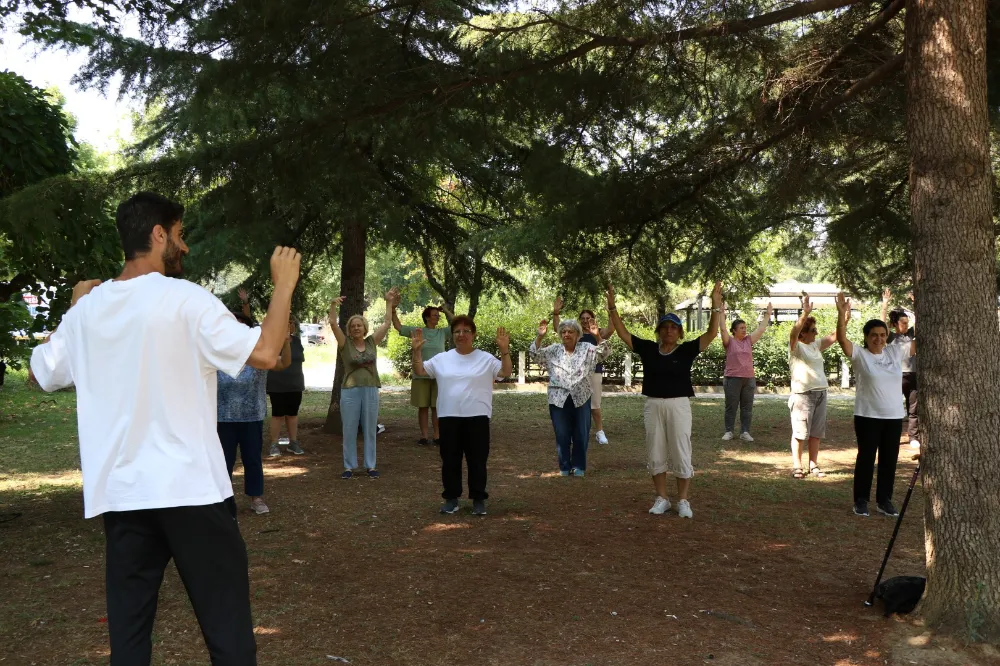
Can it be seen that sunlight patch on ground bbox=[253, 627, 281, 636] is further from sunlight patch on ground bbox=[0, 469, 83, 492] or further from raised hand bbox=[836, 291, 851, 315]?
sunlight patch on ground bbox=[0, 469, 83, 492]

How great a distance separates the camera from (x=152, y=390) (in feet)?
8.92

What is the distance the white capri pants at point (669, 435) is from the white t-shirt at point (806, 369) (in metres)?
2.66

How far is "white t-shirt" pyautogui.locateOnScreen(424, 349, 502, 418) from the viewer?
25.6ft

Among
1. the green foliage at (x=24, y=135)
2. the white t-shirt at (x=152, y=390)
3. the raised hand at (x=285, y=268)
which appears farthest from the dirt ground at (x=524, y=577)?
the green foliage at (x=24, y=135)

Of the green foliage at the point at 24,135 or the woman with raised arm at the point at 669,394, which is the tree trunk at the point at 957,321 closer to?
the woman with raised arm at the point at 669,394

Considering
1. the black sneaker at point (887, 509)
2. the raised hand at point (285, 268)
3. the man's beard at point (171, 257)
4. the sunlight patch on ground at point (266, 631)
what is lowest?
the sunlight patch on ground at point (266, 631)

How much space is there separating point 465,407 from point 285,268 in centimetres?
508

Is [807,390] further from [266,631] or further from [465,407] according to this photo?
[266,631]

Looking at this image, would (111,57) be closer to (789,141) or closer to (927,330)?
(789,141)

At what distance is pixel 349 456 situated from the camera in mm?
9945

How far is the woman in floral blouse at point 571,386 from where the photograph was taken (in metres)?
9.84

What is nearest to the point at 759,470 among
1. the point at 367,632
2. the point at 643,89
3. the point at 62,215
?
the point at 643,89

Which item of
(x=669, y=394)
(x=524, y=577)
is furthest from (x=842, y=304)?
(x=524, y=577)

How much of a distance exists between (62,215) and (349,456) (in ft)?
14.5
